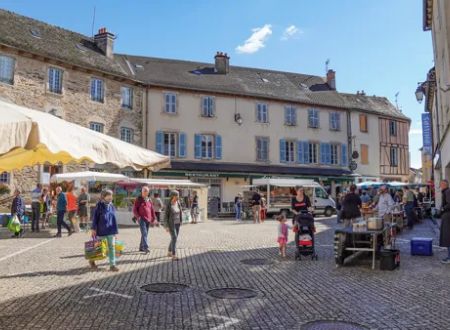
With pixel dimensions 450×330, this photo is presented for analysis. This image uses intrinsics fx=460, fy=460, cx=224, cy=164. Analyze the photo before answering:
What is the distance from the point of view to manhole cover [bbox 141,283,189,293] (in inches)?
266

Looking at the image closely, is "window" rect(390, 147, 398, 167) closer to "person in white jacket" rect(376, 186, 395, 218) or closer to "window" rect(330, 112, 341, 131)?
"window" rect(330, 112, 341, 131)

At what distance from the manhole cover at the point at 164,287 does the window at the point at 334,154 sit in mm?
27783

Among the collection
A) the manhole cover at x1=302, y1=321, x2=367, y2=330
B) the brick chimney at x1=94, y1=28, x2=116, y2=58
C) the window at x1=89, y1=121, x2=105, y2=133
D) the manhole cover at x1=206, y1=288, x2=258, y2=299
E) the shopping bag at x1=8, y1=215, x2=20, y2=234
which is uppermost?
the brick chimney at x1=94, y1=28, x2=116, y2=58

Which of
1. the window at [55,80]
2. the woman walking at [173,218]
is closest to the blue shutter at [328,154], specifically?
the window at [55,80]

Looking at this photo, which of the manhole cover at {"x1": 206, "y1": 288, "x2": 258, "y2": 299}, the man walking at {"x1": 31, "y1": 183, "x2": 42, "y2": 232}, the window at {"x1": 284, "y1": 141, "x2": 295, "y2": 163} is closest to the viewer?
the manhole cover at {"x1": 206, "y1": 288, "x2": 258, "y2": 299}

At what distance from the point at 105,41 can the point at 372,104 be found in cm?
2138

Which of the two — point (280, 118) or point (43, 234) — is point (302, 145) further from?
point (43, 234)

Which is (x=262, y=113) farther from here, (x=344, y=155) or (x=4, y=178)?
(x=4, y=178)

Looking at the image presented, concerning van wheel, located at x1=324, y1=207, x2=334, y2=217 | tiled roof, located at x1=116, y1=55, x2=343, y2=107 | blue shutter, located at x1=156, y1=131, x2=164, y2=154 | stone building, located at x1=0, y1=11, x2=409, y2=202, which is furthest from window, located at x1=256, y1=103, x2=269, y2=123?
van wheel, located at x1=324, y1=207, x2=334, y2=217

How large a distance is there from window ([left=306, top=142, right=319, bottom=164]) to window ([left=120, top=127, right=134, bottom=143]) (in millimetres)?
12702

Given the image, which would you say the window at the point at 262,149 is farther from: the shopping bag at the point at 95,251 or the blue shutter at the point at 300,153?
the shopping bag at the point at 95,251

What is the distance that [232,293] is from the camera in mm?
6617

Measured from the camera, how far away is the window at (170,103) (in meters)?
28.1

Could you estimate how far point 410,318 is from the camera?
17.5ft
